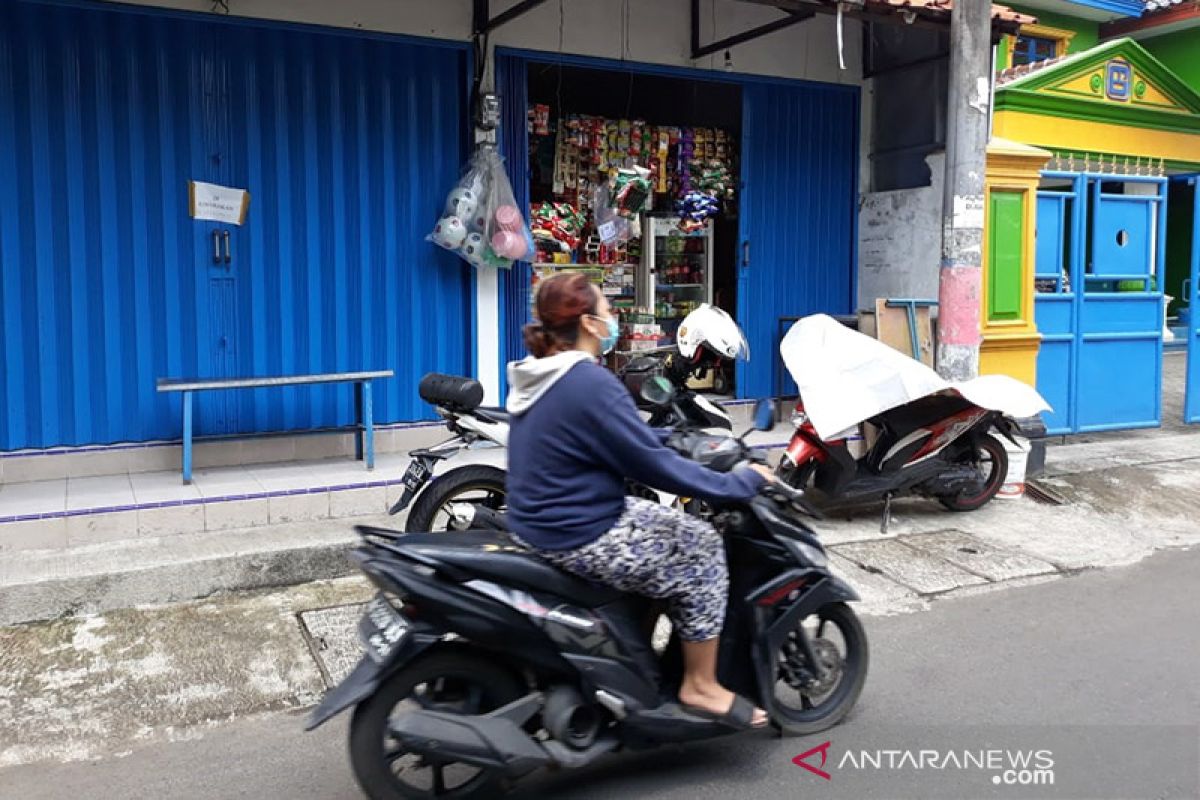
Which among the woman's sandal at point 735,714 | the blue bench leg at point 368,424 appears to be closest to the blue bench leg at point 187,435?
the blue bench leg at point 368,424

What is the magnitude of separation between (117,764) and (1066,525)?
5889 millimetres

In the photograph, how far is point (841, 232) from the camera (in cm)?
966

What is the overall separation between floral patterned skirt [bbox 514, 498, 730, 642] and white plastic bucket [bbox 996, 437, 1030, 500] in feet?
15.3

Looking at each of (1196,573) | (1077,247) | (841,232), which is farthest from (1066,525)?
(841,232)

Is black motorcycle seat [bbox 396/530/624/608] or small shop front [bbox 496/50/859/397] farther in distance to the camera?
small shop front [bbox 496/50/859/397]

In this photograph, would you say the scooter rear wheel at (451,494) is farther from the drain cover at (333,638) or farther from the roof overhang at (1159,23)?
the roof overhang at (1159,23)

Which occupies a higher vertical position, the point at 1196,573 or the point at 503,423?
the point at 503,423

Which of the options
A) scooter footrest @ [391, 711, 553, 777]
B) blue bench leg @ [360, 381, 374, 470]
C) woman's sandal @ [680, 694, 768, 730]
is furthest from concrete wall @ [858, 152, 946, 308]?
scooter footrest @ [391, 711, 553, 777]

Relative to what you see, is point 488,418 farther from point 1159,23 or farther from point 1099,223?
point 1159,23

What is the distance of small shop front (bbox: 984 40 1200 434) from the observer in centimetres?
887

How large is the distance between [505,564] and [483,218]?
4.85 m

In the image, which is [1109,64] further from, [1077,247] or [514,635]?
[514,635]

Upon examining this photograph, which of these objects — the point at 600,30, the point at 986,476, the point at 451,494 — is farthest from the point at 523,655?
the point at 600,30

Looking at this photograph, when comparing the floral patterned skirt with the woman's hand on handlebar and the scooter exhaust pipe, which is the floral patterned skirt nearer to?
the woman's hand on handlebar
